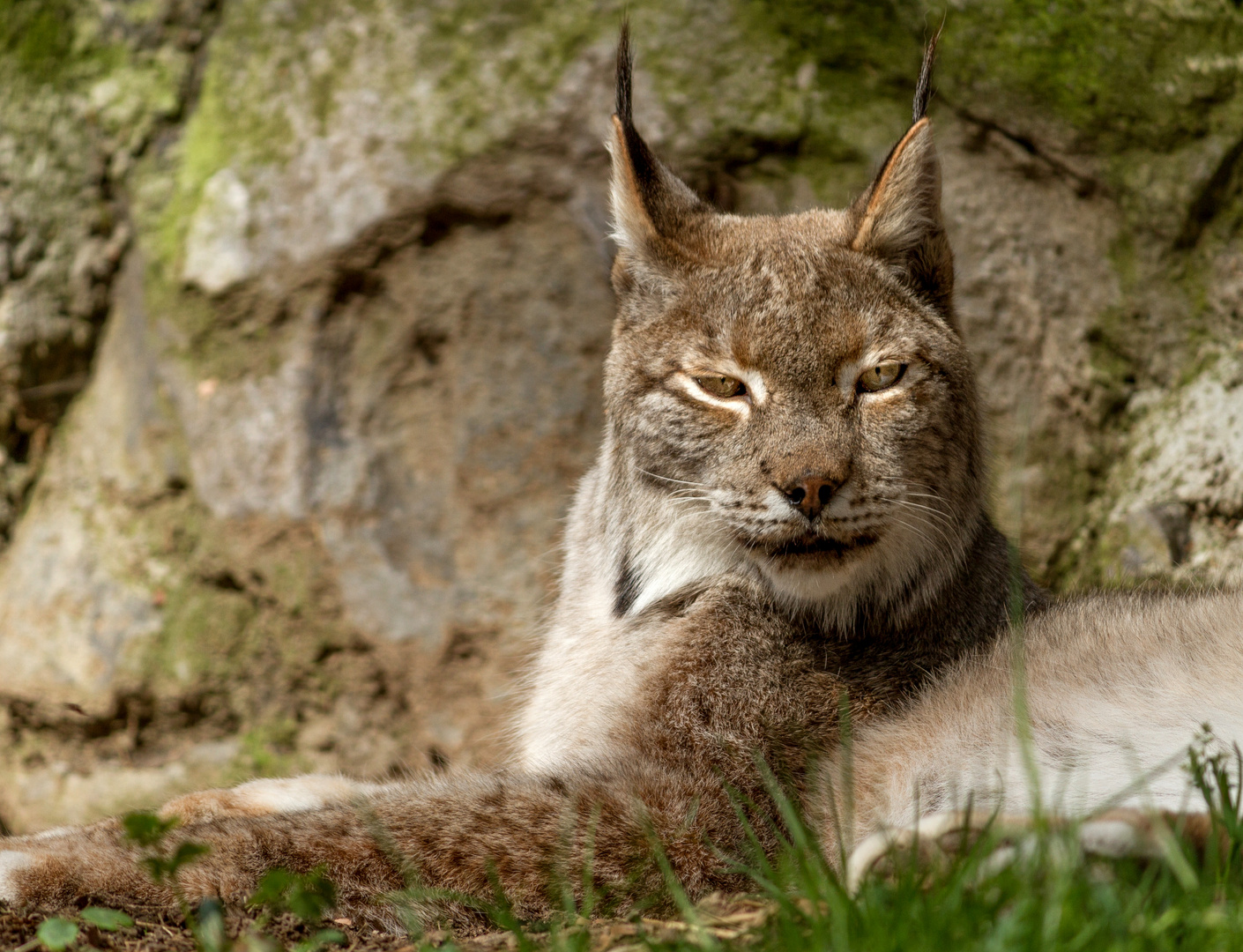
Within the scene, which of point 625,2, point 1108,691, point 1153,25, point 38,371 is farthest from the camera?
point 38,371

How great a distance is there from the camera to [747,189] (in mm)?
5949

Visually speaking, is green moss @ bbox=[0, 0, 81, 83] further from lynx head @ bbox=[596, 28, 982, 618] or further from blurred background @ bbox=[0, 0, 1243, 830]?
lynx head @ bbox=[596, 28, 982, 618]

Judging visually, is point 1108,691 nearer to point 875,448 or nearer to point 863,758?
point 863,758

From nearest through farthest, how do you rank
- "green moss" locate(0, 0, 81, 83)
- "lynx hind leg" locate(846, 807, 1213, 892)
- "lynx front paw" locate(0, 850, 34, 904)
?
"lynx hind leg" locate(846, 807, 1213, 892)
"lynx front paw" locate(0, 850, 34, 904)
"green moss" locate(0, 0, 81, 83)

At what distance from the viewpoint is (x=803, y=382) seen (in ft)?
11.9

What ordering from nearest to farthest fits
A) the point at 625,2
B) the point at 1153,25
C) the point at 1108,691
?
the point at 1108,691, the point at 1153,25, the point at 625,2

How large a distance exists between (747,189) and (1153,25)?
197cm

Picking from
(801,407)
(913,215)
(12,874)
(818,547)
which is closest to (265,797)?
(12,874)

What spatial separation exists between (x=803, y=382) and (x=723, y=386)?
0.25 metres

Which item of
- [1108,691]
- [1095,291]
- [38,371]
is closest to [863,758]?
[1108,691]

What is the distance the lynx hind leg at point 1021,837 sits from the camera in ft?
8.64

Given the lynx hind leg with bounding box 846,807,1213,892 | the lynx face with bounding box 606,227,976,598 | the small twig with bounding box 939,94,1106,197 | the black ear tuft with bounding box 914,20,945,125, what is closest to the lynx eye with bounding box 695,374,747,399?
the lynx face with bounding box 606,227,976,598

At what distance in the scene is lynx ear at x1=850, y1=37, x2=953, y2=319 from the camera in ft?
12.6

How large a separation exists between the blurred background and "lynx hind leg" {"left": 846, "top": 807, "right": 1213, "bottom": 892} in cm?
302
